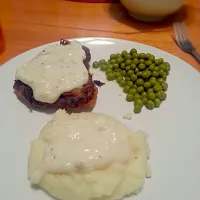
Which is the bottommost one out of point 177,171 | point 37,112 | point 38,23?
point 38,23

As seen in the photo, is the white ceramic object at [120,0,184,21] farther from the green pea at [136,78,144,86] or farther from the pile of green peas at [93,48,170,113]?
the green pea at [136,78,144,86]

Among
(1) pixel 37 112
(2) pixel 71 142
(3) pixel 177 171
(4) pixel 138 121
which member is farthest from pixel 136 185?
(1) pixel 37 112

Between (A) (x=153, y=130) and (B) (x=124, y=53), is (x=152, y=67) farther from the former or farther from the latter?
(A) (x=153, y=130)

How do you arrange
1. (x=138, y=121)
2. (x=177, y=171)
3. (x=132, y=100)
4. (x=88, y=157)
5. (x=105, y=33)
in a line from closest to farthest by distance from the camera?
1. (x=88, y=157)
2. (x=177, y=171)
3. (x=138, y=121)
4. (x=132, y=100)
5. (x=105, y=33)

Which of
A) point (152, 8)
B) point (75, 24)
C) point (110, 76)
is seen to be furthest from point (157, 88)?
point (75, 24)

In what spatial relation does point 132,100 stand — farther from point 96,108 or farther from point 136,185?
point 136,185

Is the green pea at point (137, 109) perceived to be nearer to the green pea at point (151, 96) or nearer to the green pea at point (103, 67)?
the green pea at point (151, 96)

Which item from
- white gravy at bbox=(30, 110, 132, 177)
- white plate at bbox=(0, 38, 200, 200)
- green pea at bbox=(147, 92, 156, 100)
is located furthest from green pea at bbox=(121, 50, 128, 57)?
white gravy at bbox=(30, 110, 132, 177)

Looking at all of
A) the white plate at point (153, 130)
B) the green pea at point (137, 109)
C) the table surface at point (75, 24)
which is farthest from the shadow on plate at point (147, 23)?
the green pea at point (137, 109)
